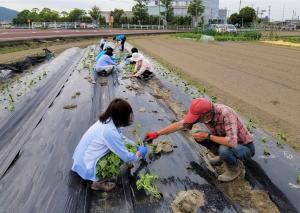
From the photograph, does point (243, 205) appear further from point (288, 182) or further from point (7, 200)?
point (7, 200)

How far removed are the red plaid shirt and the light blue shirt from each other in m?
1.09

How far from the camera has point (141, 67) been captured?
11.7 m

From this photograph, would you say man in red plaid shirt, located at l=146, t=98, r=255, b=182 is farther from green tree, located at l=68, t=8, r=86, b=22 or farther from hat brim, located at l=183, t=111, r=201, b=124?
green tree, located at l=68, t=8, r=86, b=22

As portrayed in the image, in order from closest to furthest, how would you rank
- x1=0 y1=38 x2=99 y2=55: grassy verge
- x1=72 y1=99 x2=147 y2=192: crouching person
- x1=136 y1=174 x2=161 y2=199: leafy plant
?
1. x1=72 y1=99 x2=147 y2=192: crouching person
2. x1=136 y1=174 x2=161 y2=199: leafy plant
3. x1=0 y1=38 x2=99 y2=55: grassy verge

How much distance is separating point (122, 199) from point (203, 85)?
803cm

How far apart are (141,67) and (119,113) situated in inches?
310

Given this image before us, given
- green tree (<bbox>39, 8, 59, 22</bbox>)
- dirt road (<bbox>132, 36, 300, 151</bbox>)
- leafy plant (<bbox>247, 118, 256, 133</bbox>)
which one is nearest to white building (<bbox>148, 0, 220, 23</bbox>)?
green tree (<bbox>39, 8, 59, 22</bbox>)

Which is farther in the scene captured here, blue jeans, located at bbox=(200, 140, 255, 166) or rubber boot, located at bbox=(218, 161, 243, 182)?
rubber boot, located at bbox=(218, 161, 243, 182)

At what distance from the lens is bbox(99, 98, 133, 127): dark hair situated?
394 centimetres

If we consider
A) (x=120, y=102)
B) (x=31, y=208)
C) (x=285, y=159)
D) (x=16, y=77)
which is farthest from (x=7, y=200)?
(x=16, y=77)

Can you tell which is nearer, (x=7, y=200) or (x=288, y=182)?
(x=7, y=200)

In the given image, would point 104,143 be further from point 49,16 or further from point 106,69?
point 49,16

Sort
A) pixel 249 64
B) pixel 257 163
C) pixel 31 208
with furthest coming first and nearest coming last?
pixel 249 64
pixel 257 163
pixel 31 208

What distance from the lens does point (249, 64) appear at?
1706 cm
